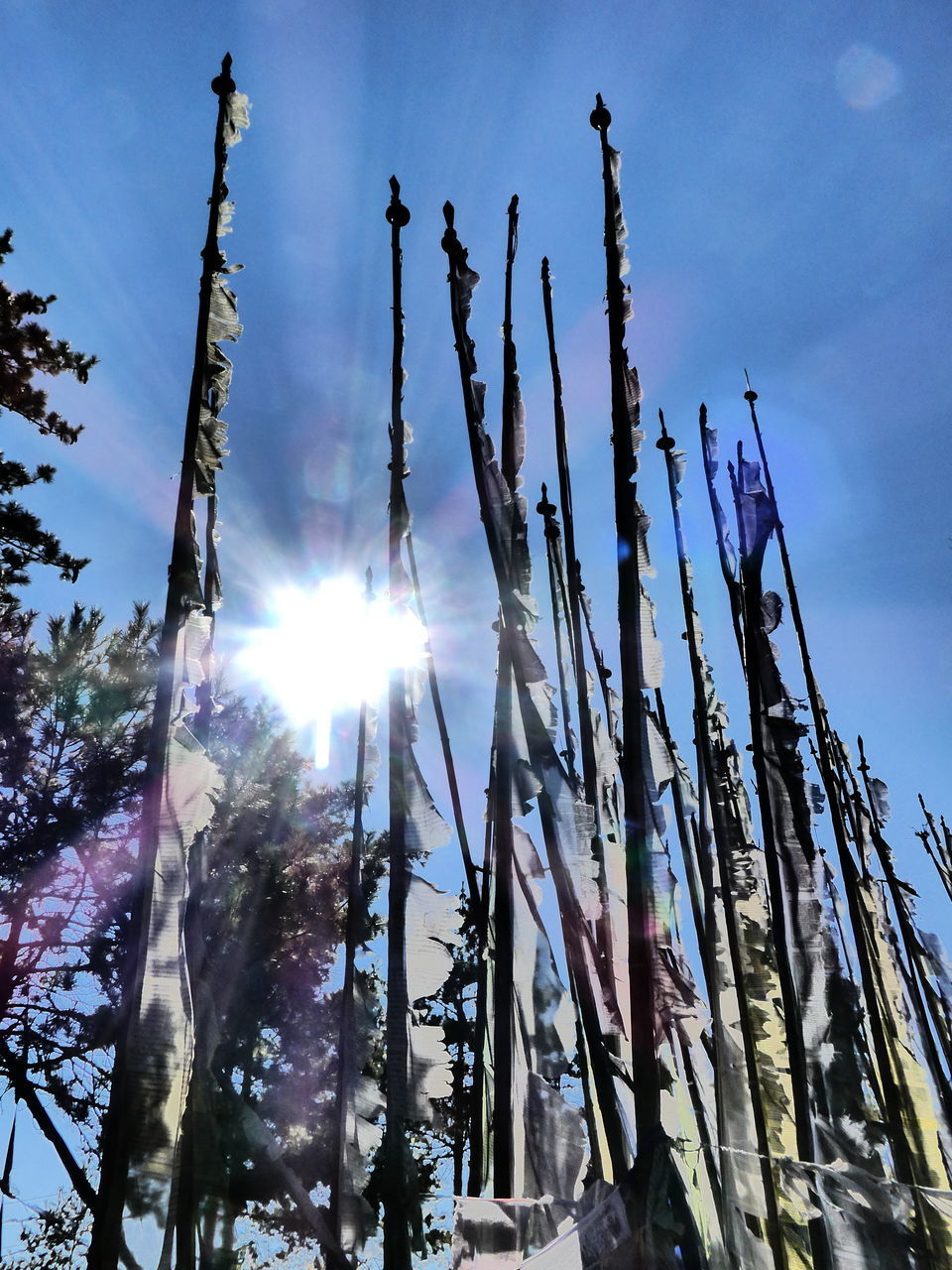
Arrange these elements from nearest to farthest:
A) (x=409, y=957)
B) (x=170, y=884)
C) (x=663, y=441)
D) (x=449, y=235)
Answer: (x=170, y=884) → (x=409, y=957) → (x=449, y=235) → (x=663, y=441)

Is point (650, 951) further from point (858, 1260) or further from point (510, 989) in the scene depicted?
point (858, 1260)

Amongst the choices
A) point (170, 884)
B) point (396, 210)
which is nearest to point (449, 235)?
point (396, 210)

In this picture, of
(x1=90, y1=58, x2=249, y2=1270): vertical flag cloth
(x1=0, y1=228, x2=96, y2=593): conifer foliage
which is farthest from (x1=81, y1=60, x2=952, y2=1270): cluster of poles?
(x1=0, y1=228, x2=96, y2=593): conifer foliage

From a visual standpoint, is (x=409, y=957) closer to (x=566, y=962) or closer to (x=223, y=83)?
(x=566, y=962)

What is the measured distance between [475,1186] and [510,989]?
109 centimetres

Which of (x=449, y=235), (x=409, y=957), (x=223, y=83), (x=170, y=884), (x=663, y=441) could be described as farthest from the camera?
(x=663, y=441)

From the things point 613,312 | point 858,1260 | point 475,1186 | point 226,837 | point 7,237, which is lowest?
point 858,1260

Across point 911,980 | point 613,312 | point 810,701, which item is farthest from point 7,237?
point 911,980

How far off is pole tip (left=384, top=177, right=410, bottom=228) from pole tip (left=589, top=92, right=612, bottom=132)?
91cm

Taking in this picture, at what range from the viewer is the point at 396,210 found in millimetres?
3717

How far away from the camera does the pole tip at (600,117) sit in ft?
11.7

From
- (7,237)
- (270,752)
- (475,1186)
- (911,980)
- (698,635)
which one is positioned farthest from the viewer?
(270,752)

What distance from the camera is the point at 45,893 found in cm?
930

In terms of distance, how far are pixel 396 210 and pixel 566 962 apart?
10.9ft
